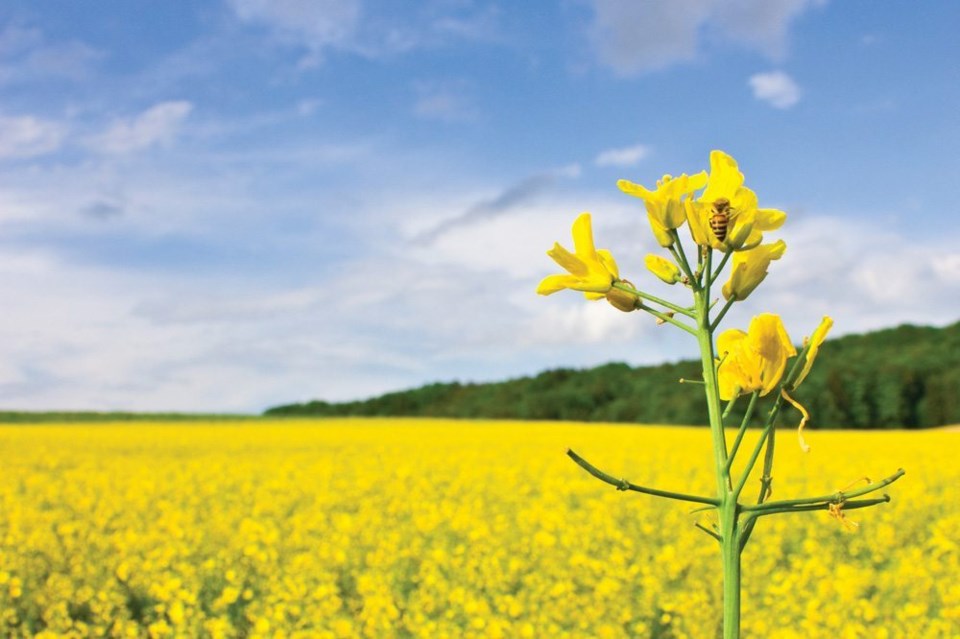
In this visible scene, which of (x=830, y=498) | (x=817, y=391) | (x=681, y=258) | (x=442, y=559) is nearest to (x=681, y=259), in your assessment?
(x=681, y=258)

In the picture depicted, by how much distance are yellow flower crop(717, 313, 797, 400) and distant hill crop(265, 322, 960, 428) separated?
33.1m

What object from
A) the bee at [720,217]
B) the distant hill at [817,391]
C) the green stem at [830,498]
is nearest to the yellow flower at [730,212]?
the bee at [720,217]

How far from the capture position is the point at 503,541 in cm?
643

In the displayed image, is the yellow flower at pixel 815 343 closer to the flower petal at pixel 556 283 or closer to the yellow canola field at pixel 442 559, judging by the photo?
the flower petal at pixel 556 283

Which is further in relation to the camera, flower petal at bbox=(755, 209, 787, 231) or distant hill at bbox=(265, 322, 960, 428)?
distant hill at bbox=(265, 322, 960, 428)

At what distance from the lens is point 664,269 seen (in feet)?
3.68

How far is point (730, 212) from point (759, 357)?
8.0 inches

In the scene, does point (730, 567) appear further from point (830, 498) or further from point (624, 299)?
point (624, 299)

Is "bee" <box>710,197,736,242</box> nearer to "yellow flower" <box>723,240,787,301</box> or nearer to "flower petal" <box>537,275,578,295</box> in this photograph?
"yellow flower" <box>723,240,787,301</box>

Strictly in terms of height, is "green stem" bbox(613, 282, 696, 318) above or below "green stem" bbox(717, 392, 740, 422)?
above

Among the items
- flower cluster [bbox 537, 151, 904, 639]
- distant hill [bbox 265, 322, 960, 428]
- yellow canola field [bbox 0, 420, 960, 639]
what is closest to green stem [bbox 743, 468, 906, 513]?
flower cluster [bbox 537, 151, 904, 639]

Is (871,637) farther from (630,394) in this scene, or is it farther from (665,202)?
(630,394)

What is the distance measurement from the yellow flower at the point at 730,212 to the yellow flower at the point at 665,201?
0.06 feet

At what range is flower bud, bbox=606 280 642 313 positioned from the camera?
114 cm
